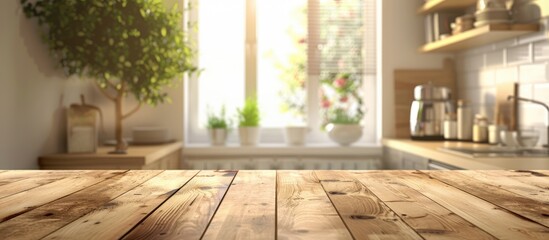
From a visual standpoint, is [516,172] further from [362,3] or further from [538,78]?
[362,3]

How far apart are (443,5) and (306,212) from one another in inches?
112

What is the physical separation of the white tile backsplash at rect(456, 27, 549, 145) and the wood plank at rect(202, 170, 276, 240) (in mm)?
1940

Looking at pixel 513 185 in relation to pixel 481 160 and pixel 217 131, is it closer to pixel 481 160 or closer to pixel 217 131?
pixel 481 160

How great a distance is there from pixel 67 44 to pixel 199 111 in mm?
1389

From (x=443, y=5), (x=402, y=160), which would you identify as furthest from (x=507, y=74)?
(x=402, y=160)

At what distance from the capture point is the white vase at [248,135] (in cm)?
390

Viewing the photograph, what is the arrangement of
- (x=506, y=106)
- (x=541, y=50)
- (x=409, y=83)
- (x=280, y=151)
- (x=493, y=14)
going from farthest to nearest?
(x=409, y=83), (x=280, y=151), (x=506, y=106), (x=493, y=14), (x=541, y=50)

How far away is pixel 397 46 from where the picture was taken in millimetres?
3980

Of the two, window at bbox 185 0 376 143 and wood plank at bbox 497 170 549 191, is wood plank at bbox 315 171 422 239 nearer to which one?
wood plank at bbox 497 170 549 191

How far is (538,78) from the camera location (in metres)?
2.85

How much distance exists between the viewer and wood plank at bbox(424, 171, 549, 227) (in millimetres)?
963

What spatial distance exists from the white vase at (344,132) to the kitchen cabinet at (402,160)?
0.21 meters

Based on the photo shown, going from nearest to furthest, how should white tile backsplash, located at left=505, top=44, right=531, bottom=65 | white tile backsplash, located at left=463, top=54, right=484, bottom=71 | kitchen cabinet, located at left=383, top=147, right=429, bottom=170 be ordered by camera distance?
1. white tile backsplash, located at left=505, top=44, right=531, bottom=65
2. kitchen cabinet, located at left=383, top=147, right=429, bottom=170
3. white tile backsplash, located at left=463, top=54, right=484, bottom=71

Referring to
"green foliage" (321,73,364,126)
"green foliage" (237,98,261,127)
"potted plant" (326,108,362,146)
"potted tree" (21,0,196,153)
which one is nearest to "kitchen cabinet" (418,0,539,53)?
"green foliage" (321,73,364,126)
